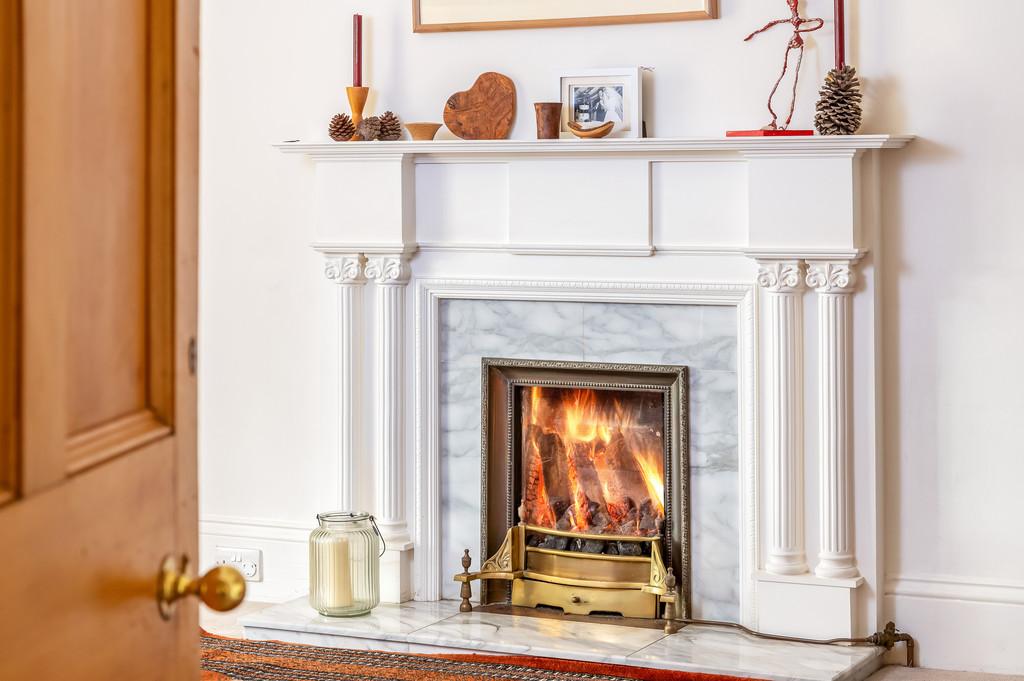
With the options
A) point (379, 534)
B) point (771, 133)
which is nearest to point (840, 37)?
point (771, 133)

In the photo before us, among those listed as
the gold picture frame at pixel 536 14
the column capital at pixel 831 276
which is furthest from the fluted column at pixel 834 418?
the gold picture frame at pixel 536 14

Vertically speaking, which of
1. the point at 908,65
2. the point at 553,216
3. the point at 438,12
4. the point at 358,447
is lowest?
the point at 358,447

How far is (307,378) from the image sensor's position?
13.2ft

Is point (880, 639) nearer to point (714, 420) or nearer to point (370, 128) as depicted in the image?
point (714, 420)

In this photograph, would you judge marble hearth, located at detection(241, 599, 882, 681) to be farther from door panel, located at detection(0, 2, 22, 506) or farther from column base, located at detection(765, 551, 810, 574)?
door panel, located at detection(0, 2, 22, 506)

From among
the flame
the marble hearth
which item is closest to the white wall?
the marble hearth

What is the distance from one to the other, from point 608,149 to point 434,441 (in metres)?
1.07

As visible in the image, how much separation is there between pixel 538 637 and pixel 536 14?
1838 mm

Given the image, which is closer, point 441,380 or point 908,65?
point 908,65

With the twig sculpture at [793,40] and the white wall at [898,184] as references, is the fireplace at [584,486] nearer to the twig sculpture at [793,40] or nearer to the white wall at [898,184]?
the white wall at [898,184]

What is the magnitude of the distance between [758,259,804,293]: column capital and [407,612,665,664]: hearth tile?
3.44 feet

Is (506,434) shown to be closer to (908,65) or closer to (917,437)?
(917,437)

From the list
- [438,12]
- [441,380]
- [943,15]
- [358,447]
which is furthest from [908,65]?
[358,447]

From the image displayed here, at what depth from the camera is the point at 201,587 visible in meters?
1.07
